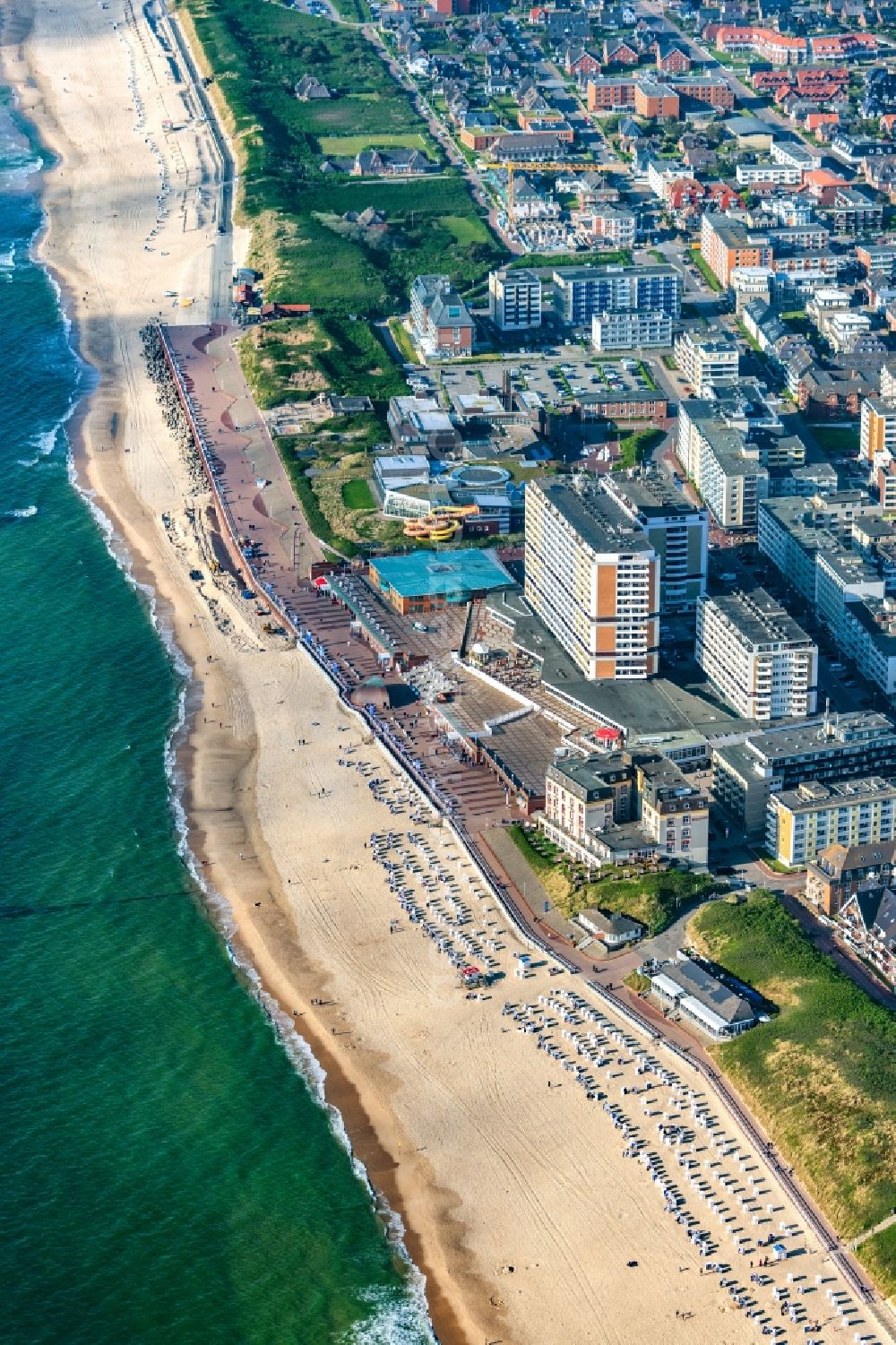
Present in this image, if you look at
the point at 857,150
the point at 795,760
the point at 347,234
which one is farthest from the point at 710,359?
the point at 857,150

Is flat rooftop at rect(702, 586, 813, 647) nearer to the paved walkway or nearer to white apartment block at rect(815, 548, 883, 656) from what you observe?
white apartment block at rect(815, 548, 883, 656)

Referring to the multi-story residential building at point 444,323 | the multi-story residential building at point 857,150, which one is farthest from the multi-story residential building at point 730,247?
the multi-story residential building at point 857,150

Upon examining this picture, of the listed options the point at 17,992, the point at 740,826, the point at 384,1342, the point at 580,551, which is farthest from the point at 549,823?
the point at 384,1342

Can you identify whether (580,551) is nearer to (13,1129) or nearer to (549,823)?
(549,823)

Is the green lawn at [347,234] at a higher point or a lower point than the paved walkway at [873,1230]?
lower

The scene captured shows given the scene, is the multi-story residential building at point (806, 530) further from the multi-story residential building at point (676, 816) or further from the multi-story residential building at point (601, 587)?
the multi-story residential building at point (676, 816)

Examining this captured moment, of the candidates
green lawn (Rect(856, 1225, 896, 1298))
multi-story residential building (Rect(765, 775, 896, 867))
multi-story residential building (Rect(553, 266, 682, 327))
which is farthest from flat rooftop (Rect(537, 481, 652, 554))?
multi-story residential building (Rect(553, 266, 682, 327))

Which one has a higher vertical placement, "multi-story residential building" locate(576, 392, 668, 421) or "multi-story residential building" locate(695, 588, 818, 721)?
"multi-story residential building" locate(695, 588, 818, 721)
